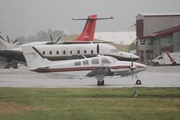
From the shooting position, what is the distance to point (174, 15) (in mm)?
94688

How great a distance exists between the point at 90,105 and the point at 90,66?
552 inches

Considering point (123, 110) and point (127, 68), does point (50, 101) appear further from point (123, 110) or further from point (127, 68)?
point (127, 68)

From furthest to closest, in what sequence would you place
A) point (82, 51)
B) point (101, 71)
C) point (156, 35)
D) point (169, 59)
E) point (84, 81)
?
point (156, 35)
point (169, 59)
point (82, 51)
point (84, 81)
point (101, 71)

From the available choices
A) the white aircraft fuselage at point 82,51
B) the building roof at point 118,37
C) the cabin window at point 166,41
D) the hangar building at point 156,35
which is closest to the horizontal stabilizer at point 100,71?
the white aircraft fuselage at point 82,51

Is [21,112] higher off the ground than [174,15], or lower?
lower

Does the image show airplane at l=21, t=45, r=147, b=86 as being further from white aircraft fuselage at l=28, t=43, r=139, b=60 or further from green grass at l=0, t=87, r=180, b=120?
white aircraft fuselage at l=28, t=43, r=139, b=60

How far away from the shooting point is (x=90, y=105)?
20312 millimetres

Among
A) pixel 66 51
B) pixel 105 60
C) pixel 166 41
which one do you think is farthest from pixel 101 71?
pixel 166 41

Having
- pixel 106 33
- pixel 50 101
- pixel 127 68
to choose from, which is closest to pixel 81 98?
pixel 50 101

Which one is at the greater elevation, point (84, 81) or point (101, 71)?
point (101, 71)

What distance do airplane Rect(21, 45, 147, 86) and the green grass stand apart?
21.9 feet

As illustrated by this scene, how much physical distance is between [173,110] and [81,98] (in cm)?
614

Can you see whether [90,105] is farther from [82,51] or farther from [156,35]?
[156,35]

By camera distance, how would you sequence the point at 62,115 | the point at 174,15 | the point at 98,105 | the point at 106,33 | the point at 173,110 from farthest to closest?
the point at 106,33 → the point at 174,15 → the point at 98,105 → the point at 173,110 → the point at 62,115
